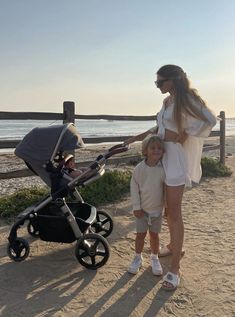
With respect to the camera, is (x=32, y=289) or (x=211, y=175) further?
(x=211, y=175)

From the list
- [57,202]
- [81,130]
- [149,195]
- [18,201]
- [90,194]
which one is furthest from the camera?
[81,130]

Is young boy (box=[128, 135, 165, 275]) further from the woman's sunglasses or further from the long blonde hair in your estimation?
the woman's sunglasses

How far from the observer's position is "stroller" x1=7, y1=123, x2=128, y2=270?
13.0 ft

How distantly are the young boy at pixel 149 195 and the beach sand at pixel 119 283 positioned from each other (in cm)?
17

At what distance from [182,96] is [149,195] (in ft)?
2.94

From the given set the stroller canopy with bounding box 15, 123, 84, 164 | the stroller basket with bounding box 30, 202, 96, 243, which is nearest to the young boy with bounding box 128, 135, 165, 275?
the stroller basket with bounding box 30, 202, 96, 243

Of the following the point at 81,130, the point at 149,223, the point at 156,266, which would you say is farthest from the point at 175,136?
the point at 81,130

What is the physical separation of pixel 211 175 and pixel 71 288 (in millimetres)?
6024

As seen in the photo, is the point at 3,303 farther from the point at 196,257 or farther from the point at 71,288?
the point at 196,257

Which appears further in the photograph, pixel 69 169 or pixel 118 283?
pixel 69 169

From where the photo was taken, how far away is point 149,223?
151 inches

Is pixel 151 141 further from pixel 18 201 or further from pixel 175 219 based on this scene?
pixel 18 201

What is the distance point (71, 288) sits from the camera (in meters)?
3.55

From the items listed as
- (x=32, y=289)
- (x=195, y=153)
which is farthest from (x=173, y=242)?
(x=32, y=289)
